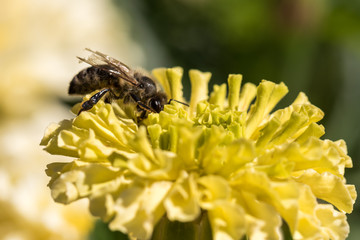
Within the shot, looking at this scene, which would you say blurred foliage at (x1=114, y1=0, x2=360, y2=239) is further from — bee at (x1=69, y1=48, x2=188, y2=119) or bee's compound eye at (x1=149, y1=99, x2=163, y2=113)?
bee's compound eye at (x1=149, y1=99, x2=163, y2=113)

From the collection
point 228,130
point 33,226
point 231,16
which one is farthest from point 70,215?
point 231,16

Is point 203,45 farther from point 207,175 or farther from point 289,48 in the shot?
point 207,175

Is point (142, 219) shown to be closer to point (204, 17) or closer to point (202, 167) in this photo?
point (202, 167)

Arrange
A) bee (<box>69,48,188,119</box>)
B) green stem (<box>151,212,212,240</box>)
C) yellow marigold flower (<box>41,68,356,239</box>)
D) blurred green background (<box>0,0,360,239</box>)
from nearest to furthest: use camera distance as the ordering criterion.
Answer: yellow marigold flower (<box>41,68,356,239</box>)
green stem (<box>151,212,212,240</box>)
bee (<box>69,48,188,119</box>)
blurred green background (<box>0,0,360,239</box>)

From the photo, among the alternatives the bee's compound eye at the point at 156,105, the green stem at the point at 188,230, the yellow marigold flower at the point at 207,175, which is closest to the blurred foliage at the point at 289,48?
the bee's compound eye at the point at 156,105

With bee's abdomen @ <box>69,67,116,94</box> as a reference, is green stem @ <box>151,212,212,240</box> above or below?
below

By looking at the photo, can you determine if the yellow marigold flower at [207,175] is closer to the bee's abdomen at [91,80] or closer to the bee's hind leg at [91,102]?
the bee's hind leg at [91,102]

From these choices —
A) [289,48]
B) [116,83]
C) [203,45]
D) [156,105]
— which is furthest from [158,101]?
[203,45]

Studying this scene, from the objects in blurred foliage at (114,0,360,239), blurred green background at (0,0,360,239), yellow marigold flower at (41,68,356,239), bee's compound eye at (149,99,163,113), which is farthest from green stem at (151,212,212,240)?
blurred foliage at (114,0,360,239)
